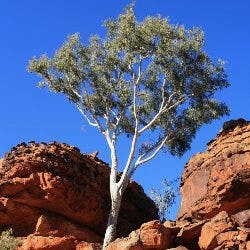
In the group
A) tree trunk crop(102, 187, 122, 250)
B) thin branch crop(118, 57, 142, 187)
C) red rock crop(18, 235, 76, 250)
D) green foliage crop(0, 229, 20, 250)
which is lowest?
green foliage crop(0, 229, 20, 250)

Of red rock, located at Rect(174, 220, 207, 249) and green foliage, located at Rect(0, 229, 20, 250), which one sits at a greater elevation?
red rock, located at Rect(174, 220, 207, 249)

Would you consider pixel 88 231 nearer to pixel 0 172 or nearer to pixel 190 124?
pixel 0 172

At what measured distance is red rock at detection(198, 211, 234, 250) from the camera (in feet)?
65.6

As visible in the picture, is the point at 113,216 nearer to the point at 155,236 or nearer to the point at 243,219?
the point at 155,236

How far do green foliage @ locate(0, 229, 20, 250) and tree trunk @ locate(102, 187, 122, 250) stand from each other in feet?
16.3

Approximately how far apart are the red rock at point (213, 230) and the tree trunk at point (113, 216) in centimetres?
803

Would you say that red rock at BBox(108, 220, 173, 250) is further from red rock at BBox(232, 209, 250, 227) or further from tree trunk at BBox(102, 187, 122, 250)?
tree trunk at BBox(102, 187, 122, 250)

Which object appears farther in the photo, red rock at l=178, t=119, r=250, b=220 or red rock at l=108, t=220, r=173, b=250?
red rock at l=178, t=119, r=250, b=220

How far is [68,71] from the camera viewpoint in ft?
119

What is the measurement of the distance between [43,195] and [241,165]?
36.4 feet

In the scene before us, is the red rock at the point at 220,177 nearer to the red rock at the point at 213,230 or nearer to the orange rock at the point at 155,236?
the orange rock at the point at 155,236

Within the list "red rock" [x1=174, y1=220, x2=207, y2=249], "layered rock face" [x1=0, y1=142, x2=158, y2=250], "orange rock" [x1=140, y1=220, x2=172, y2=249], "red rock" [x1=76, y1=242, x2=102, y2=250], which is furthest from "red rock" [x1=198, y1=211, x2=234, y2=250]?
"layered rock face" [x1=0, y1=142, x2=158, y2=250]

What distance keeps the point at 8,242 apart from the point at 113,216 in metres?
6.74

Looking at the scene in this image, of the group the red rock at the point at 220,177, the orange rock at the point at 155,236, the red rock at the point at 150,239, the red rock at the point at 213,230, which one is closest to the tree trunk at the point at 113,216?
the red rock at the point at 220,177
